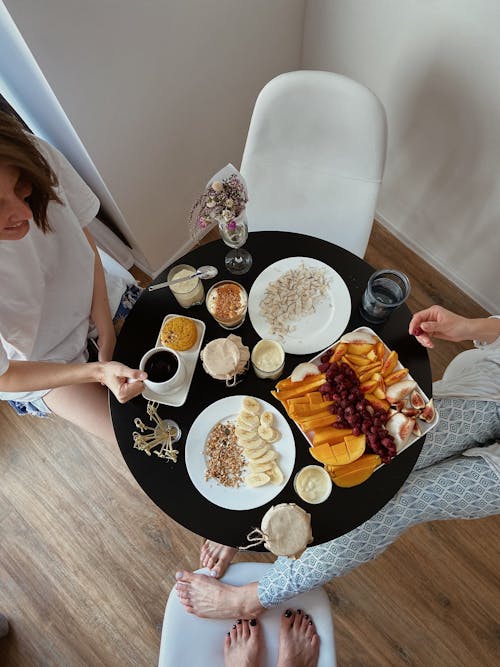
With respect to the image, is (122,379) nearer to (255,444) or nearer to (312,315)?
(255,444)

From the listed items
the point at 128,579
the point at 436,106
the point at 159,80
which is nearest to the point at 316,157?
the point at 436,106

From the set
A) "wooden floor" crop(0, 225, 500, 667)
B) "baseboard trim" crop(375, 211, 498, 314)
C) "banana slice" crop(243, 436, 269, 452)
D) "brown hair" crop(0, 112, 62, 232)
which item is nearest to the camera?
"brown hair" crop(0, 112, 62, 232)

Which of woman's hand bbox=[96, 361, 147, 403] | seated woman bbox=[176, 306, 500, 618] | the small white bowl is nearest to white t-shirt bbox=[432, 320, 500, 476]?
seated woman bbox=[176, 306, 500, 618]

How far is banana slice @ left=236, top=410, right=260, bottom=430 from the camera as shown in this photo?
1186 millimetres

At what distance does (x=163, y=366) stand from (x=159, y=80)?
1.13m

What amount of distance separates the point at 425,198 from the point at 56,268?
1695 millimetres

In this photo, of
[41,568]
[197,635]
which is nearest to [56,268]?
[197,635]

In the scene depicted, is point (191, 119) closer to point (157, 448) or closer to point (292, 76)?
point (292, 76)

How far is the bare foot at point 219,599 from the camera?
1.35m

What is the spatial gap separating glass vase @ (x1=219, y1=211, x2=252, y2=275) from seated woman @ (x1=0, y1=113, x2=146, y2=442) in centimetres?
44

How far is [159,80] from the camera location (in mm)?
1633

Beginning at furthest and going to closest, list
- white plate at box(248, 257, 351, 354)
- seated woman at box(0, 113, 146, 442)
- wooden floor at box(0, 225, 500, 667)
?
wooden floor at box(0, 225, 500, 667)
white plate at box(248, 257, 351, 354)
seated woman at box(0, 113, 146, 442)

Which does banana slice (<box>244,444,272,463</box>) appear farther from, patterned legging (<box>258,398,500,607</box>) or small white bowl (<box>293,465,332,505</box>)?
patterned legging (<box>258,398,500,607</box>)

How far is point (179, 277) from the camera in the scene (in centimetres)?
134
